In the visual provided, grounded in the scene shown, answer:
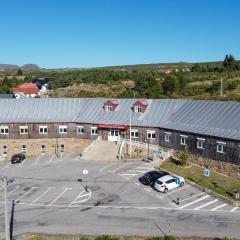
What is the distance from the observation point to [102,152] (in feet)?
193

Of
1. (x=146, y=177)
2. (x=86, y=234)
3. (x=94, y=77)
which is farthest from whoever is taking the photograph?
(x=94, y=77)

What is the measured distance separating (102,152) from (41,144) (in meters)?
10.3

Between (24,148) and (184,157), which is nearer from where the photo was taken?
(184,157)

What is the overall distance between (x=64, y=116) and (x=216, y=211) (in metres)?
32.7

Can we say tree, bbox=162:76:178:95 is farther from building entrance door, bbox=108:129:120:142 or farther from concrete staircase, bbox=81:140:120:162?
concrete staircase, bbox=81:140:120:162

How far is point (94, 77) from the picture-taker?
14738 centimetres

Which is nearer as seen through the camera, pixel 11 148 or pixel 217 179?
pixel 217 179

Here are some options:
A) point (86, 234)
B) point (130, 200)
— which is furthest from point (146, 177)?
point (86, 234)

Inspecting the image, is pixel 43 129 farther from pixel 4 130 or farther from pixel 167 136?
pixel 167 136

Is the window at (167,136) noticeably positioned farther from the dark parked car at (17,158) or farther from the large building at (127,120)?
the dark parked car at (17,158)

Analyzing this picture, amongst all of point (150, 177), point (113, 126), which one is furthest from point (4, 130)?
point (150, 177)

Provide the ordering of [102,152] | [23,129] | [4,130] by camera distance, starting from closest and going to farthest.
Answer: [102,152]
[4,130]
[23,129]

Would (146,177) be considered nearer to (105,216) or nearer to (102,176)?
(102,176)

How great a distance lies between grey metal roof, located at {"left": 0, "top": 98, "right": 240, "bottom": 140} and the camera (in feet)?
167
